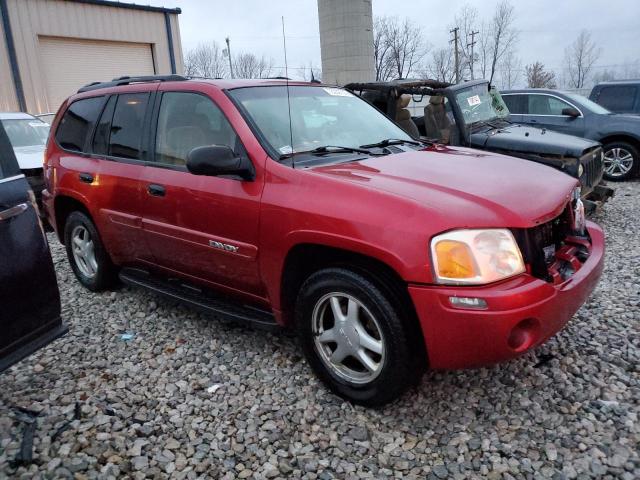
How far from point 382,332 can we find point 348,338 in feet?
0.85

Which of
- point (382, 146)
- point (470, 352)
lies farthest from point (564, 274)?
point (382, 146)

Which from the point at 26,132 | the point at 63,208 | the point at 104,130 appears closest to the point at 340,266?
the point at 104,130

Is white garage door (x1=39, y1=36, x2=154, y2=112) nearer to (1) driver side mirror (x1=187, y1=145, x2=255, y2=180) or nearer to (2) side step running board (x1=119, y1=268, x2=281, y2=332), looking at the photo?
(2) side step running board (x1=119, y1=268, x2=281, y2=332)

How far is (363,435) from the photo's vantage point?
2.60 m

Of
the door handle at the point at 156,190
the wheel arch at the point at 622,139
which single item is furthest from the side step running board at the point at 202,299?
the wheel arch at the point at 622,139

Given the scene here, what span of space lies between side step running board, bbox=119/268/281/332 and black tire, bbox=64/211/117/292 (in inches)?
11.3

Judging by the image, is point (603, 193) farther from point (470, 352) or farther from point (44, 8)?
point (44, 8)

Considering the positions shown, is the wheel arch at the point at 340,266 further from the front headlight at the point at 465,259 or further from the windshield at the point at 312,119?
the windshield at the point at 312,119

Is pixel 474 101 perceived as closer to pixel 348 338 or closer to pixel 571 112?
pixel 571 112

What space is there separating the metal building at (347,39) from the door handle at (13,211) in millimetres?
19935

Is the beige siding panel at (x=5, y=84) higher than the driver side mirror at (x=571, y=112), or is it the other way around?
the beige siding panel at (x=5, y=84)

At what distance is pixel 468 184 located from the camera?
8.82 ft

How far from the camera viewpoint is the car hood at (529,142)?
245 inches

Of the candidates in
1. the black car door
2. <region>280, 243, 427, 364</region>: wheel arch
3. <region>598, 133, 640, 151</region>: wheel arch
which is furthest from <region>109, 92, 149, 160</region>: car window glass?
<region>598, 133, 640, 151</region>: wheel arch
